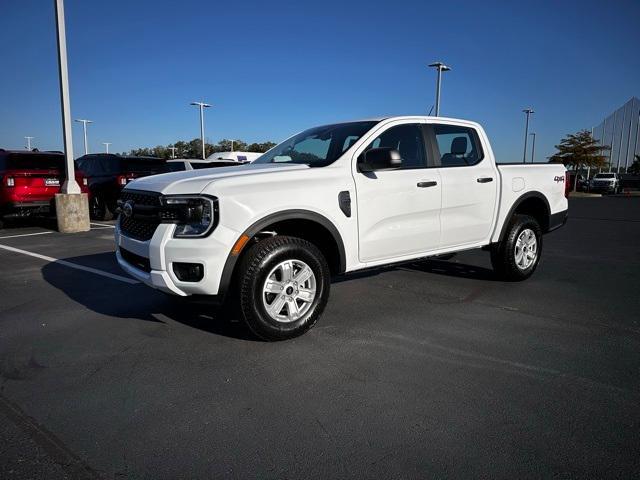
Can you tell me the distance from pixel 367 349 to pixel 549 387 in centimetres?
124

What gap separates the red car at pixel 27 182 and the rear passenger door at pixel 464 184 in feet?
29.6

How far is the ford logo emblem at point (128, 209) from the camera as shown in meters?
3.87

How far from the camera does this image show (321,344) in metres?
3.64

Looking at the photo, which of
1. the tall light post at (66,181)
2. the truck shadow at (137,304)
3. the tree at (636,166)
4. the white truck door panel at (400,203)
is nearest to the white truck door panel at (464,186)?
the white truck door panel at (400,203)

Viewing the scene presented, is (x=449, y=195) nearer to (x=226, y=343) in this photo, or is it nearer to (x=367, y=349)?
(x=367, y=349)

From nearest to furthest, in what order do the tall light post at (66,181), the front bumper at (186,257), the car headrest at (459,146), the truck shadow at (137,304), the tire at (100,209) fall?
the front bumper at (186,257)
the truck shadow at (137,304)
the car headrest at (459,146)
the tall light post at (66,181)
the tire at (100,209)

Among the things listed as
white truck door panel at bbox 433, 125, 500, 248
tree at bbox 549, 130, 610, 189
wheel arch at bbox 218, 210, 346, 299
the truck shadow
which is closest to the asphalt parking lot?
the truck shadow

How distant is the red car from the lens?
9.79m

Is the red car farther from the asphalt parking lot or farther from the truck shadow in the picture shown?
the asphalt parking lot

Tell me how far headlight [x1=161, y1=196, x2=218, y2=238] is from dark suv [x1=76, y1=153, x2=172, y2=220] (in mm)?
9119

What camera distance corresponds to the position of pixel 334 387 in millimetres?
2916

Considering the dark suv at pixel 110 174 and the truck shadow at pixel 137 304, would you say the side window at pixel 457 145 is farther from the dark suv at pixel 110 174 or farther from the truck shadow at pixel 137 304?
the dark suv at pixel 110 174

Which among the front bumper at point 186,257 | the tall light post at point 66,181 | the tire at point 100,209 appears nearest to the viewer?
the front bumper at point 186,257

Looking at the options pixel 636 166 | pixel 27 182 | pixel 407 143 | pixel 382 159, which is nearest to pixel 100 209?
pixel 27 182
